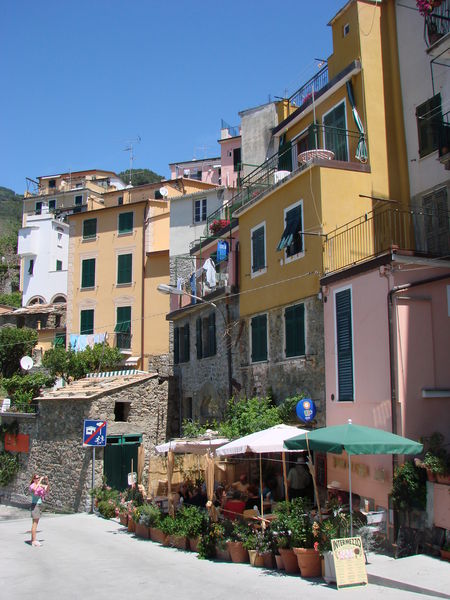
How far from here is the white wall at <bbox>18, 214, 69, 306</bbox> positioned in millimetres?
51719

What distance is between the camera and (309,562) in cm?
1074

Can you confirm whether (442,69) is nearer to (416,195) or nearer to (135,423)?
(416,195)

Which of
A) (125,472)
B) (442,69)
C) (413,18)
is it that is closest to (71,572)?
(125,472)

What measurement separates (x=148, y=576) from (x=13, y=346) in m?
32.8

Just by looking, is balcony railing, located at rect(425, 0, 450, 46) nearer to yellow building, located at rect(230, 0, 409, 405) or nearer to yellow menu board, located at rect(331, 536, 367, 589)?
yellow building, located at rect(230, 0, 409, 405)

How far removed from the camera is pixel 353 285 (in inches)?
547

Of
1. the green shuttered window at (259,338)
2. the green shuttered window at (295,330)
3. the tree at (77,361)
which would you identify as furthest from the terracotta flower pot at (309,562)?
the tree at (77,361)

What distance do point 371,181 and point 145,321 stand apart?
2255 cm

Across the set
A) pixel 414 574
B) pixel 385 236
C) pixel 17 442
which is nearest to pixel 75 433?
pixel 17 442

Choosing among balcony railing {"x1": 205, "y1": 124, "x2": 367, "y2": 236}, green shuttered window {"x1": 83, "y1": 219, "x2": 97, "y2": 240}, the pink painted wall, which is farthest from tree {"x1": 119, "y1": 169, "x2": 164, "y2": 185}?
balcony railing {"x1": 205, "y1": 124, "x2": 367, "y2": 236}

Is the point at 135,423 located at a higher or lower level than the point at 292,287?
lower

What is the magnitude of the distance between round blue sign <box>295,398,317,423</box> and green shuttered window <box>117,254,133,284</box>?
24.8 m

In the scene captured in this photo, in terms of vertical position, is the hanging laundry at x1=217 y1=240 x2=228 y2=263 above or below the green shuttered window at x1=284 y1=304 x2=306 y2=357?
above

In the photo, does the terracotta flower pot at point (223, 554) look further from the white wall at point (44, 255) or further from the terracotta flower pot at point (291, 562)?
the white wall at point (44, 255)
